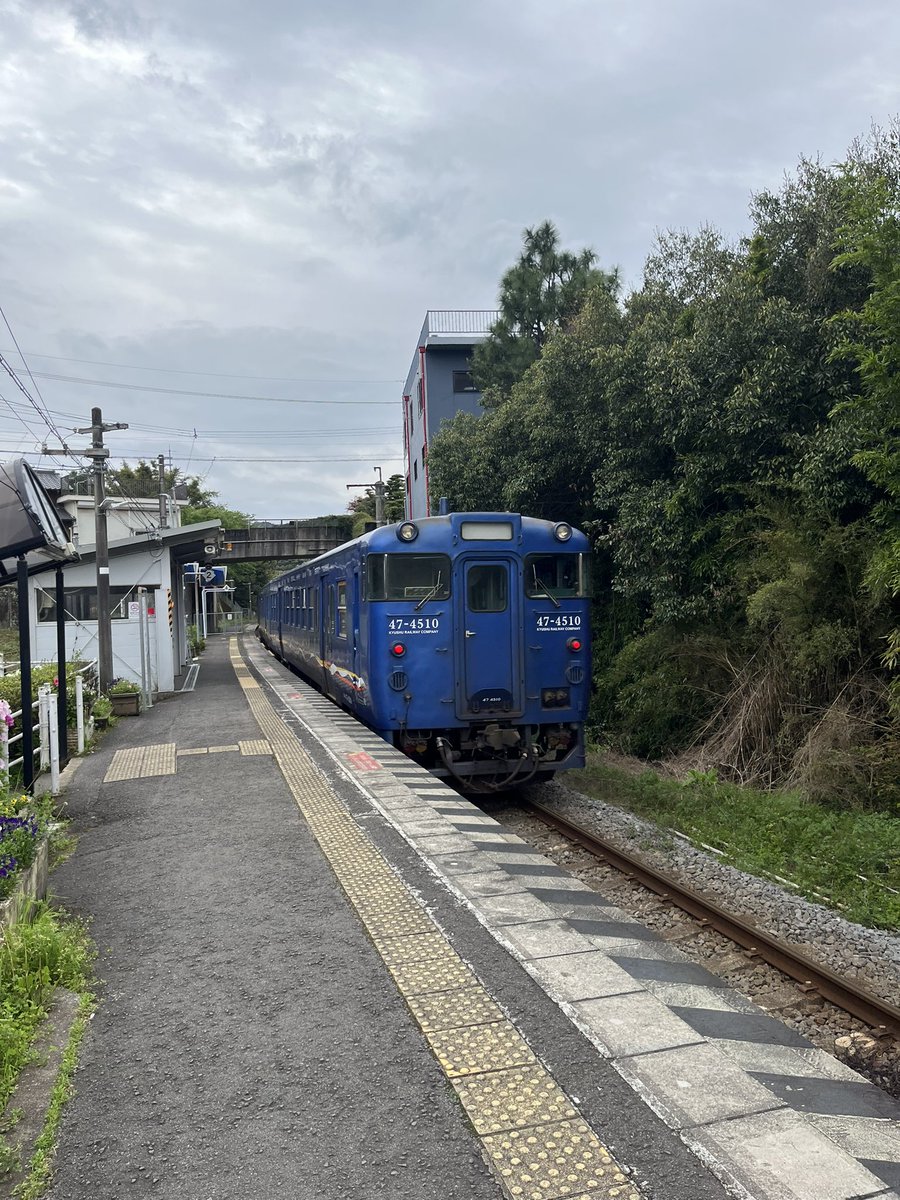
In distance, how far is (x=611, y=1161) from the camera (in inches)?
110

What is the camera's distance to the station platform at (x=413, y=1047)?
2.81 m

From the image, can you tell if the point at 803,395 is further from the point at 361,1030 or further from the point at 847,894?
the point at 361,1030

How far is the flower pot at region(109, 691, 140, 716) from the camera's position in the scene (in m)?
15.1

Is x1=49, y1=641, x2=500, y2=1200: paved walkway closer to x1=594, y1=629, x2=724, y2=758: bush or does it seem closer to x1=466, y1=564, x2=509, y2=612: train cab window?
x1=466, y1=564, x2=509, y2=612: train cab window

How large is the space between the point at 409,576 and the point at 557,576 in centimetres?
160

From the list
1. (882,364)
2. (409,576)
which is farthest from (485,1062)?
(882,364)

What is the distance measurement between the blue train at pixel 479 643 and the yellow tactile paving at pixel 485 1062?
342 centimetres

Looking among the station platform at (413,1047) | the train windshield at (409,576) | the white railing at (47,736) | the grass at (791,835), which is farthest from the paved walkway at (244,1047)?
the grass at (791,835)

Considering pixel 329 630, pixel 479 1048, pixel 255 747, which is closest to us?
pixel 479 1048

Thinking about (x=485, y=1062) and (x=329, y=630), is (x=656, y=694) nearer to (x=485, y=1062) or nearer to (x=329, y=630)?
(x=329, y=630)

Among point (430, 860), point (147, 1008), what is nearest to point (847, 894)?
point (430, 860)

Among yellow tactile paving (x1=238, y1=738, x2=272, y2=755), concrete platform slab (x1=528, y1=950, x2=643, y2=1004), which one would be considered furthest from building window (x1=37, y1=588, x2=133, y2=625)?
concrete platform slab (x1=528, y1=950, x2=643, y2=1004)

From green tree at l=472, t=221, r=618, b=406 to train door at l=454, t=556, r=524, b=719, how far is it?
12719 millimetres

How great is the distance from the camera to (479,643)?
9219 millimetres
